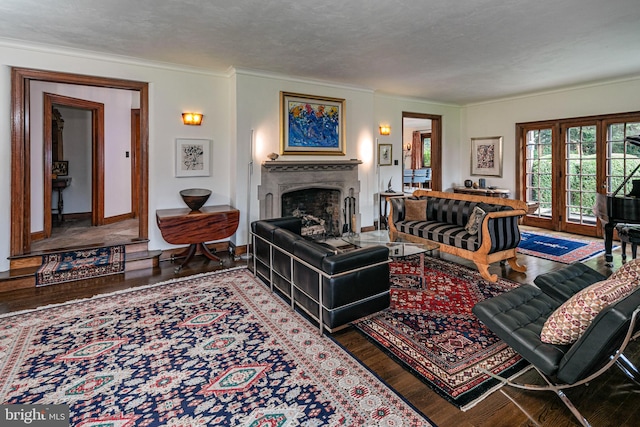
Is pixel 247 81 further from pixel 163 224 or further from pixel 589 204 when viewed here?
pixel 589 204

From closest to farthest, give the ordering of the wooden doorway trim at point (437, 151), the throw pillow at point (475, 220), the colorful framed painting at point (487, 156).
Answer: the throw pillow at point (475, 220)
the colorful framed painting at point (487, 156)
the wooden doorway trim at point (437, 151)

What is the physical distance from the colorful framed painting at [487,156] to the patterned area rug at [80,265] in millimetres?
6895

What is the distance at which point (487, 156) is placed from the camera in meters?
7.49

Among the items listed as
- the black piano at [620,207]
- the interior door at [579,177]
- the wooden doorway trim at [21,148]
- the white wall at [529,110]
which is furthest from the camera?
the interior door at [579,177]

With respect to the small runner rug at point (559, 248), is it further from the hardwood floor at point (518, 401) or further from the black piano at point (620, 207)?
the hardwood floor at point (518, 401)

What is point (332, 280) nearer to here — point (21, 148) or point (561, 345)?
point (561, 345)

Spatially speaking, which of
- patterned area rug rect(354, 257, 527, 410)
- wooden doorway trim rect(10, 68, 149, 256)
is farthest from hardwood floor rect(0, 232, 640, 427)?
wooden doorway trim rect(10, 68, 149, 256)

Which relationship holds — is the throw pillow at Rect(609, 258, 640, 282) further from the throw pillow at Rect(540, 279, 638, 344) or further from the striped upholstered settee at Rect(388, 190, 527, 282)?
the striped upholstered settee at Rect(388, 190, 527, 282)

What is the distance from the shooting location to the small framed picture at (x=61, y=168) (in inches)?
245

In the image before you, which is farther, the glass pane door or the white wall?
the glass pane door

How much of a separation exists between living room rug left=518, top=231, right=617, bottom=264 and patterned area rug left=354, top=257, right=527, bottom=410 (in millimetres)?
1510

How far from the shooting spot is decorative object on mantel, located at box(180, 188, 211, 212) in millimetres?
4562

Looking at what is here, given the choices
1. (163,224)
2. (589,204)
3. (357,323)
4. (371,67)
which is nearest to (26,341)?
(163,224)

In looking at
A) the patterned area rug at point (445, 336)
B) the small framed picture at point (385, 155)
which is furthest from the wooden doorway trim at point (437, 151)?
the patterned area rug at point (445, 336)
